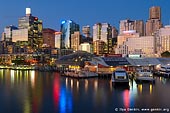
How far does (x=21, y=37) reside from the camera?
176500mm

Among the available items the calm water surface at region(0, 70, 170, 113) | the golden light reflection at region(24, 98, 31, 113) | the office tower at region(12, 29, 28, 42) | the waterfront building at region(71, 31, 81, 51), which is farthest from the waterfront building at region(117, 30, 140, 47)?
the golden light reflection at region(24, 98, 31, 113)

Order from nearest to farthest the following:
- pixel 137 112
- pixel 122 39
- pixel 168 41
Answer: pixel 137 112, pixel 168 41, pixel 122 39

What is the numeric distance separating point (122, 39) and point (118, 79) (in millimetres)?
109346

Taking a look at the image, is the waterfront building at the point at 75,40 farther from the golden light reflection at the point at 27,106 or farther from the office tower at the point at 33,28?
the golden light reflection at the point at 27,106

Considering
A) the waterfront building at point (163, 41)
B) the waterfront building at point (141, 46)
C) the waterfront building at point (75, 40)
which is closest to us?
the waterfront building at point (163, 41)

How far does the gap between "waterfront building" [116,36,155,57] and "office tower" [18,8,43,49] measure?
57.1 m

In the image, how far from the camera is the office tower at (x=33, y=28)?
16899 centimetres

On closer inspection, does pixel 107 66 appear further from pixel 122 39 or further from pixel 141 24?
pixel 141 24

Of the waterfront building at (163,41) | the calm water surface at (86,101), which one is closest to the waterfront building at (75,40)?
the waterfront building at (163,41)

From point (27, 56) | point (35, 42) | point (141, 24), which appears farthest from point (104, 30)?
point (27, 56)

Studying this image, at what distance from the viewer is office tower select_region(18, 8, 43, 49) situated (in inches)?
6653

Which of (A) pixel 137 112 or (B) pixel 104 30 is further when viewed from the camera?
(B) pixel 104 30

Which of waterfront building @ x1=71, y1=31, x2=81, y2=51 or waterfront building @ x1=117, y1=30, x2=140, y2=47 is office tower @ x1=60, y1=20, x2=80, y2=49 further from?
waterfront building @ x1=117, y1=30, x2=140, y2=47

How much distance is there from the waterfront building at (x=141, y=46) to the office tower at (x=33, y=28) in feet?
187
